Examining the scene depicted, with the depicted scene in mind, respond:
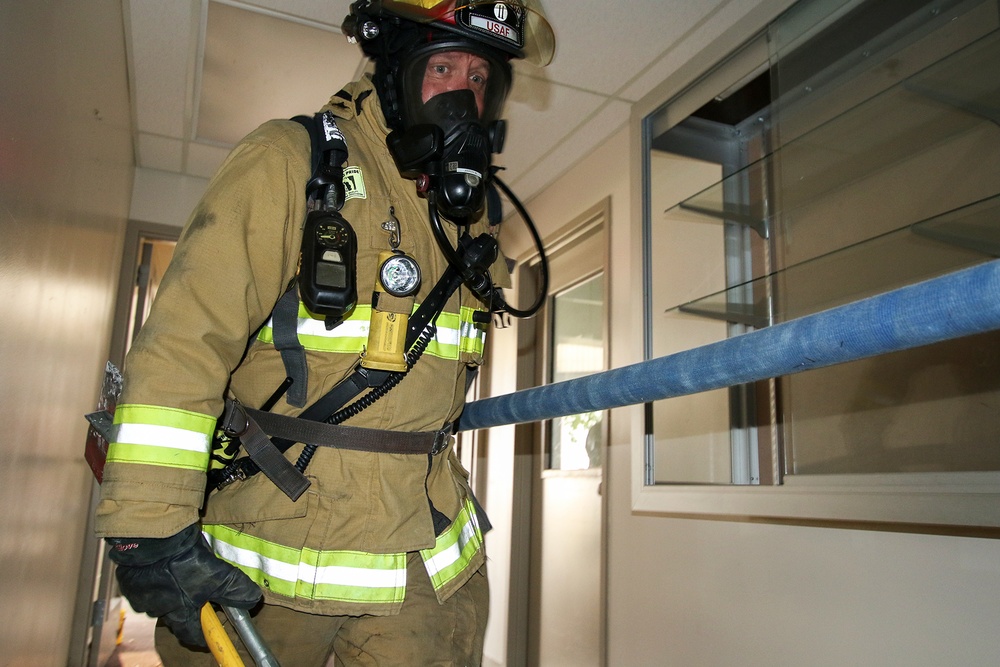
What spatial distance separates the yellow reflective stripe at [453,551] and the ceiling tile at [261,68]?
7.42 ft

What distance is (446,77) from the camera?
58.9 inches

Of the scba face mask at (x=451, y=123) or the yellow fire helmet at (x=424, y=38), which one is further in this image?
the yellow fire helmet at (x=424, y=38)

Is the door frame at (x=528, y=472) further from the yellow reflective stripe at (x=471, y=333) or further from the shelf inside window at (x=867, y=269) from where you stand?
the yellow reflective stripe at (x=471, y=333)

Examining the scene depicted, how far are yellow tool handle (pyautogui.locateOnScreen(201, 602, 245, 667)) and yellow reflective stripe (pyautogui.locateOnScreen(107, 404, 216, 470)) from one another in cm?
22

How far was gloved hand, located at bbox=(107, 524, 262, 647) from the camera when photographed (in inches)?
41.2

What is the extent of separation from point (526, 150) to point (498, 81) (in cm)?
229

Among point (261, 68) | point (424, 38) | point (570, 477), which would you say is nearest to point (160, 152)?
point (261, 68)

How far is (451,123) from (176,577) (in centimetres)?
89

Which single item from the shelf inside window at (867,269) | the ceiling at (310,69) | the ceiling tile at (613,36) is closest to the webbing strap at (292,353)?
the ceiling at (310,69)

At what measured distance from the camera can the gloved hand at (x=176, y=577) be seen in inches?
41.2

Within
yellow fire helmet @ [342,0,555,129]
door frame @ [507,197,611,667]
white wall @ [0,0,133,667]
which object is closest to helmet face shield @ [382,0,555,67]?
yellow fire helmet @ [342,0,555,129]

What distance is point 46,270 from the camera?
1.87 m

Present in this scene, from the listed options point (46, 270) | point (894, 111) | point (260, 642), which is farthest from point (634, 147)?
point (260, 642)

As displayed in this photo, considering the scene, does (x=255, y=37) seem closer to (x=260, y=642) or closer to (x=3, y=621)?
(x=3, y=621)
